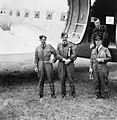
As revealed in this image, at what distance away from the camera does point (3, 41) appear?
8648 millimetres

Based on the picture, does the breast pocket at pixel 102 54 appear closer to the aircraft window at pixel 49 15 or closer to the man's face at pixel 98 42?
the man's face at pixel 98 42

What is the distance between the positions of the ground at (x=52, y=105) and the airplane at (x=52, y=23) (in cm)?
101

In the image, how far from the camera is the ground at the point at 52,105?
621 cm

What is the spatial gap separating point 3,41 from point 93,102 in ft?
9.87

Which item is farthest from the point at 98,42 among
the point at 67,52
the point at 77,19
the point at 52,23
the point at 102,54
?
the point at 52,23

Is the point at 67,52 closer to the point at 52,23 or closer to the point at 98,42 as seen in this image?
the point at 98,42

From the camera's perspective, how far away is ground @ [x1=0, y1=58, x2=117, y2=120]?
20.4 ft

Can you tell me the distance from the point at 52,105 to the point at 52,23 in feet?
9.88

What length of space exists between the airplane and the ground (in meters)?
1.01

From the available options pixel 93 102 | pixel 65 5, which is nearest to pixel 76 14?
pixel 65 5

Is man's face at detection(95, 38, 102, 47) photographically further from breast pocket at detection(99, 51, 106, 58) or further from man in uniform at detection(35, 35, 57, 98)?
man in uniform at detection(35, 35, 57, 98)

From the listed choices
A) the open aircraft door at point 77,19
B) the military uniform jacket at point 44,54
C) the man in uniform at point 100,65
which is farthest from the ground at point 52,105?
the open aircraft door at point 77,19

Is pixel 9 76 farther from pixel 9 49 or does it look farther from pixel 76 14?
pixel 76 14

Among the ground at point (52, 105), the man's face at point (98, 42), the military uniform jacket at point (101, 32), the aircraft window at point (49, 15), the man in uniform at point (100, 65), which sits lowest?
the ground at point (52, 105)
